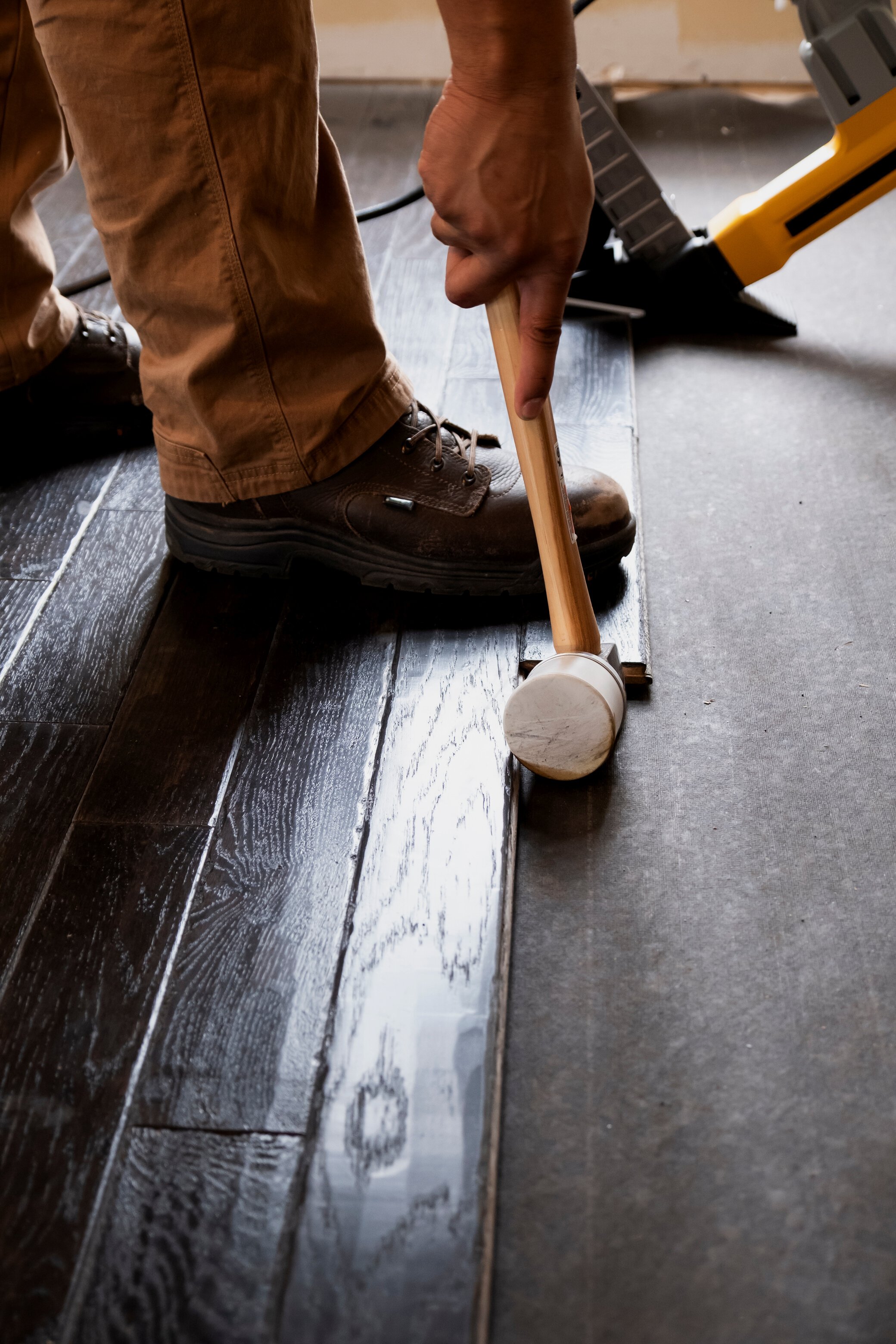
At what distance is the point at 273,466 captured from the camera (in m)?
1.10

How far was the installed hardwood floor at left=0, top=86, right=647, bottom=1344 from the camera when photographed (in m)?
0.61

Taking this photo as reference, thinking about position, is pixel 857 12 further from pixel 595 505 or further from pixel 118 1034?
pixel 118 1034

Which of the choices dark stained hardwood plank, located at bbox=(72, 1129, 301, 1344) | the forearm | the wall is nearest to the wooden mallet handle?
the forearm

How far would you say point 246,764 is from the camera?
0.94 meters

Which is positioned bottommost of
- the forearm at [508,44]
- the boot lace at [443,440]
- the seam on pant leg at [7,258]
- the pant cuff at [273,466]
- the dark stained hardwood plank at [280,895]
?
the dark stained hardwood plank at [280,895]

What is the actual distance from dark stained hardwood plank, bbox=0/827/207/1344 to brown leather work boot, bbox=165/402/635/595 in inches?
14.4

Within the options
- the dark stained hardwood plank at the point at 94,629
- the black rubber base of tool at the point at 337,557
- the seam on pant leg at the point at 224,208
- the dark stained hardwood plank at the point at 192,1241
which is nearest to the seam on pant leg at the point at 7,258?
the dark stained hardwood plank at the point at 94,629

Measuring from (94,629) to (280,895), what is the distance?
421 mm

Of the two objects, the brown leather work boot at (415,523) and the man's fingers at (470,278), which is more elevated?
the man's fingers at (470,278)

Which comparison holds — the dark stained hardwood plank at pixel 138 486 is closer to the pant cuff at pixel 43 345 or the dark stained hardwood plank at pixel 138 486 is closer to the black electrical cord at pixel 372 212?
the pant cuff at pixel 43 345

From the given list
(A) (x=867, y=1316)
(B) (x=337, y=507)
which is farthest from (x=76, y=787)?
(A) (x=867, y=1316)

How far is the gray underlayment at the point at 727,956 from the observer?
0.61 metres

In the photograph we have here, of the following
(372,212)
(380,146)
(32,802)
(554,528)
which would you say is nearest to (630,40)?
(380,146)

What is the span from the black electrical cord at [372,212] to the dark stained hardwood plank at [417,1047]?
1.04 meters
